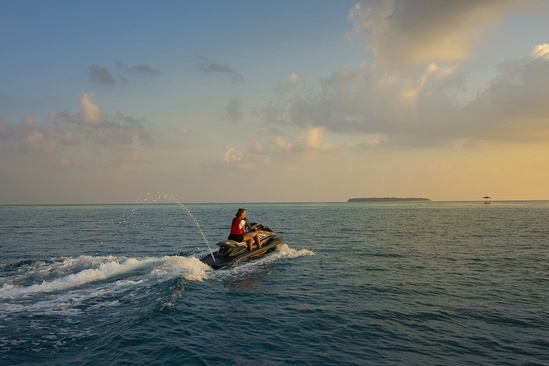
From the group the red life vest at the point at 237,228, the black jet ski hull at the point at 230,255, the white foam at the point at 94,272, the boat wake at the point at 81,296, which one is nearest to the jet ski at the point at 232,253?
the black jet ski hull at the point at 230,255

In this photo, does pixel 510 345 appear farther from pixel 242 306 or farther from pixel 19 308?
pixel 19 308

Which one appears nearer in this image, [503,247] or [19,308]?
[19,308]

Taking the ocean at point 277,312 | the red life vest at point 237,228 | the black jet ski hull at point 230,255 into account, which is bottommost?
the ocean at point 277,312

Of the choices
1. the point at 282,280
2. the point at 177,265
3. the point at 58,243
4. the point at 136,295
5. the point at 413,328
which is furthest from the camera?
the point at 58,243

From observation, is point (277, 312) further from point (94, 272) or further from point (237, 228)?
point (94, 272)

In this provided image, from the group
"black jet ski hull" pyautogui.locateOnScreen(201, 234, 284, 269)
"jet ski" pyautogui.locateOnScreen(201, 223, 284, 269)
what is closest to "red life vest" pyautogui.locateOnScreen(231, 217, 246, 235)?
"jet ski" pyautogui.locateOnScreen(201, 223, 284, 269)

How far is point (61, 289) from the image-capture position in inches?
623

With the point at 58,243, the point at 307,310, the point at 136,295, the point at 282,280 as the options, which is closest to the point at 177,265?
the point at 136,295

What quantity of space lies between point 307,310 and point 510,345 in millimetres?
6384

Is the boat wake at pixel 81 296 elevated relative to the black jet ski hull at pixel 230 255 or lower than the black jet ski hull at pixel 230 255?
lower

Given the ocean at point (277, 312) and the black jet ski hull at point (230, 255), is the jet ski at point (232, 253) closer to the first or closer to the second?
the black jet ski hull at point (230, 255)

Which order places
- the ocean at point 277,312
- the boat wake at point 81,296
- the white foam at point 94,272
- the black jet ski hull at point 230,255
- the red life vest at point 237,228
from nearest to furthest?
1. the ocean at point 277,312
2. the boat wake at point 81,296
3. the white foam at point 94,272
4. the black jet ski hull at point 230,255
5. the red life vest at point 237,228

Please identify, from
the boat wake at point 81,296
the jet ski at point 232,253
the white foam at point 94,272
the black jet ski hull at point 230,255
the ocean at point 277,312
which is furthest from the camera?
the jet ski at point 232,253

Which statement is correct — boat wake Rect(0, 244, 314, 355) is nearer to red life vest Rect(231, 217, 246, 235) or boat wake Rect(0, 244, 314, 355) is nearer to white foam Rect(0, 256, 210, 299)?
white foam Rect(0, 256, 210, 299)
